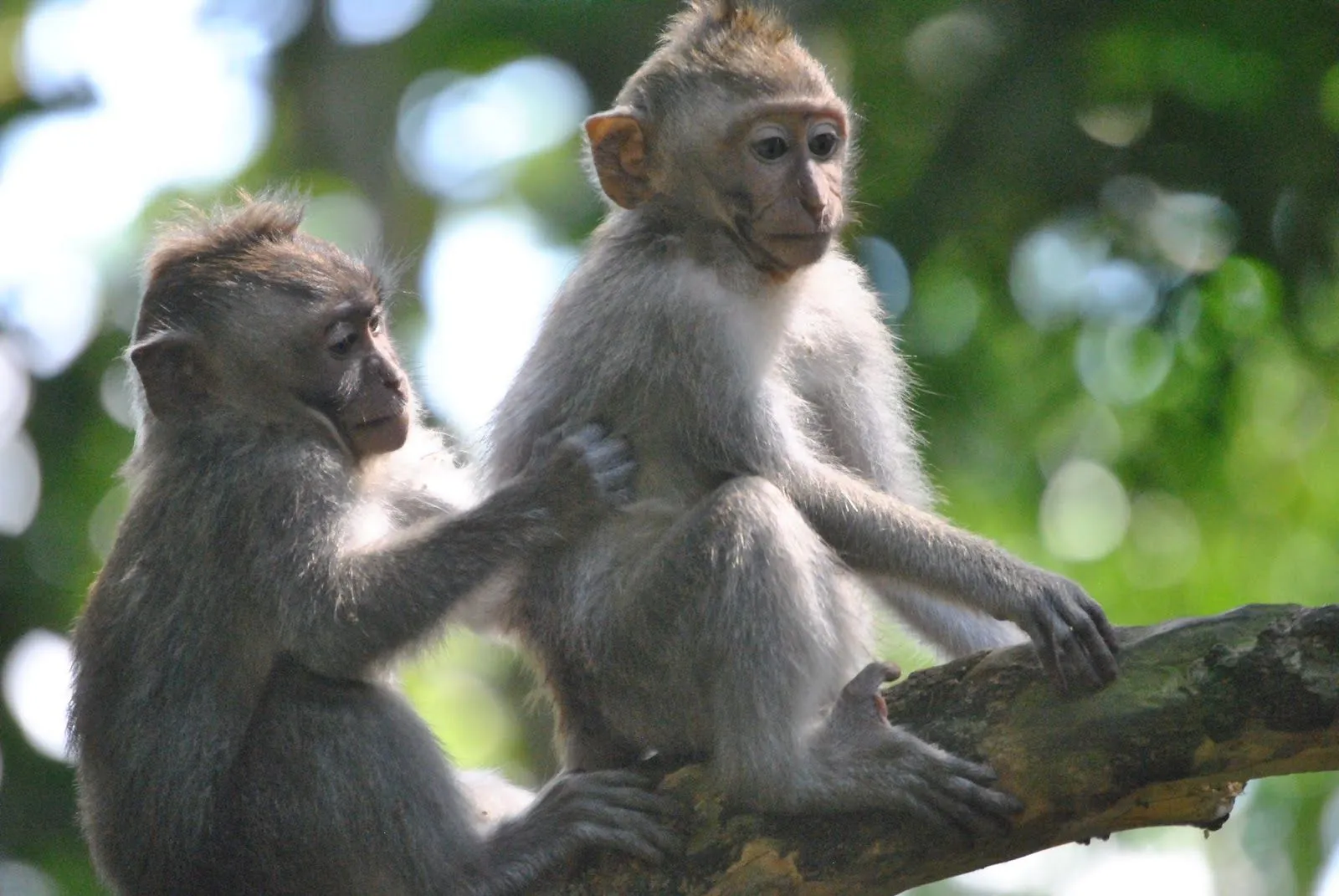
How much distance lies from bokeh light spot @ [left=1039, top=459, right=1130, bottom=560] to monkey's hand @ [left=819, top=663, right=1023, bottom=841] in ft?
25.5

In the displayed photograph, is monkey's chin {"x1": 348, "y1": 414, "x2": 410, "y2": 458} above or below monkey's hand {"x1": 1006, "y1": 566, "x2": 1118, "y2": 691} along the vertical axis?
below

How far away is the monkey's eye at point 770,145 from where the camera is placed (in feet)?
26.1

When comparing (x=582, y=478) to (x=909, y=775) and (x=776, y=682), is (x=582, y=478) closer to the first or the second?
(x=776, y=682)

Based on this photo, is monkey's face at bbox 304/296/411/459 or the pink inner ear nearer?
monkey's face at bbox 304/296/411/459

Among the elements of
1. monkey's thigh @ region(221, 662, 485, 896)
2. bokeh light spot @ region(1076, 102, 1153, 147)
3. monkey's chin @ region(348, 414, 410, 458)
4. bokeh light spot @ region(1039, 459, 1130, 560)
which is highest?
bokeh light spot @ region(1076, 102, 1153, 147)

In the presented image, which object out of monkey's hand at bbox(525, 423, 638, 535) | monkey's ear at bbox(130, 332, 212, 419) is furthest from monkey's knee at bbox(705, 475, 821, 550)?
monkey's ear at bbox(130, 332, 212, 419)

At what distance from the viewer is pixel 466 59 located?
1792 cm

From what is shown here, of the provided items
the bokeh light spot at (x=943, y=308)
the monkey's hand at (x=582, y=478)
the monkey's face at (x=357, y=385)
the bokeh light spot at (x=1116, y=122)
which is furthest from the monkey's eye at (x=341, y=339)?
the bokeh light spot at (x=1116, y=122)

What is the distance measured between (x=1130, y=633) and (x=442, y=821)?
3.08 m

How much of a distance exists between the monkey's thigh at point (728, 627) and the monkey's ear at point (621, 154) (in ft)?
6.37

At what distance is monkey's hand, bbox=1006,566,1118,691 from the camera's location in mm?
6617

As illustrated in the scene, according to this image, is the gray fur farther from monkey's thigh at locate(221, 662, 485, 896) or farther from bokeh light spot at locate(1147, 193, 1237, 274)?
bokeh light spot at locate(1147, 193, 1237, 274)

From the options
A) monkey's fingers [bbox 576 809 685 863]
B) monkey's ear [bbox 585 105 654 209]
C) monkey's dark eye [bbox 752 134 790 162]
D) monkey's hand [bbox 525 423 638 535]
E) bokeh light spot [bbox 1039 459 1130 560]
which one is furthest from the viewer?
bokeh light spot [bbox 1039 459 1130 560]

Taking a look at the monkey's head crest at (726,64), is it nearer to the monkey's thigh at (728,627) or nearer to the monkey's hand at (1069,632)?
the monkey's thigh at (728,627)
